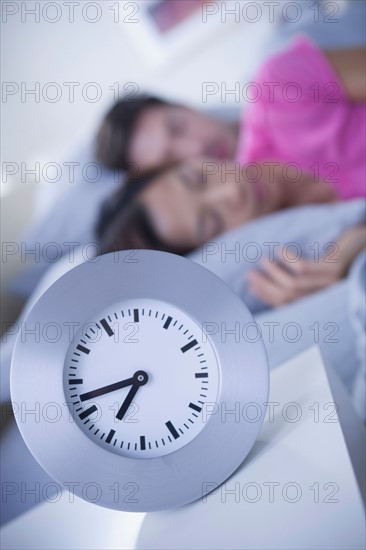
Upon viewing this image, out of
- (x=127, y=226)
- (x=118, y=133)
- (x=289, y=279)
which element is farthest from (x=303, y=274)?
(x=118, y=133)

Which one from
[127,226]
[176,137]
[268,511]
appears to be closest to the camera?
[268,511]

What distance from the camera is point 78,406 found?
60 centimetres

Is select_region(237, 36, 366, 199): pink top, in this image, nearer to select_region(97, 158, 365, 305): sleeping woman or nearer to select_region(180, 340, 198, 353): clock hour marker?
select_region(97, 158, 365, 305): sleeping woman

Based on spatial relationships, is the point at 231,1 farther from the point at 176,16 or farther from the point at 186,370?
the point at 186,370

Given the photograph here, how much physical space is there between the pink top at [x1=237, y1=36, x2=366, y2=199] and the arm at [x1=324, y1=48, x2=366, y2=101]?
12mm

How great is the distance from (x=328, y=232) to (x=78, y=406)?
66 centimetres

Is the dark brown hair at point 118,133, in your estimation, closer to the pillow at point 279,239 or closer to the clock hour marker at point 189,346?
the pillow at point 279,239

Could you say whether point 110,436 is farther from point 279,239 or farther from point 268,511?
point 279,239

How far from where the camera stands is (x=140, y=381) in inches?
23.9

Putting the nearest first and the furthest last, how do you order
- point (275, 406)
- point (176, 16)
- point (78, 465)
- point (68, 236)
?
1. point (78, 465)
2. point (275, 406)
3. point (68, 236)
4. point (176, 16)

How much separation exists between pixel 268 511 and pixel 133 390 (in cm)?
19

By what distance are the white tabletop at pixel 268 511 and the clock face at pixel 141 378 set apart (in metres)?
0.08

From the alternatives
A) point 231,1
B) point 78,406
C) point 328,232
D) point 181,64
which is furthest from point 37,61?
point 78,406

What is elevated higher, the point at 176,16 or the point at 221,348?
the point at 176,16
